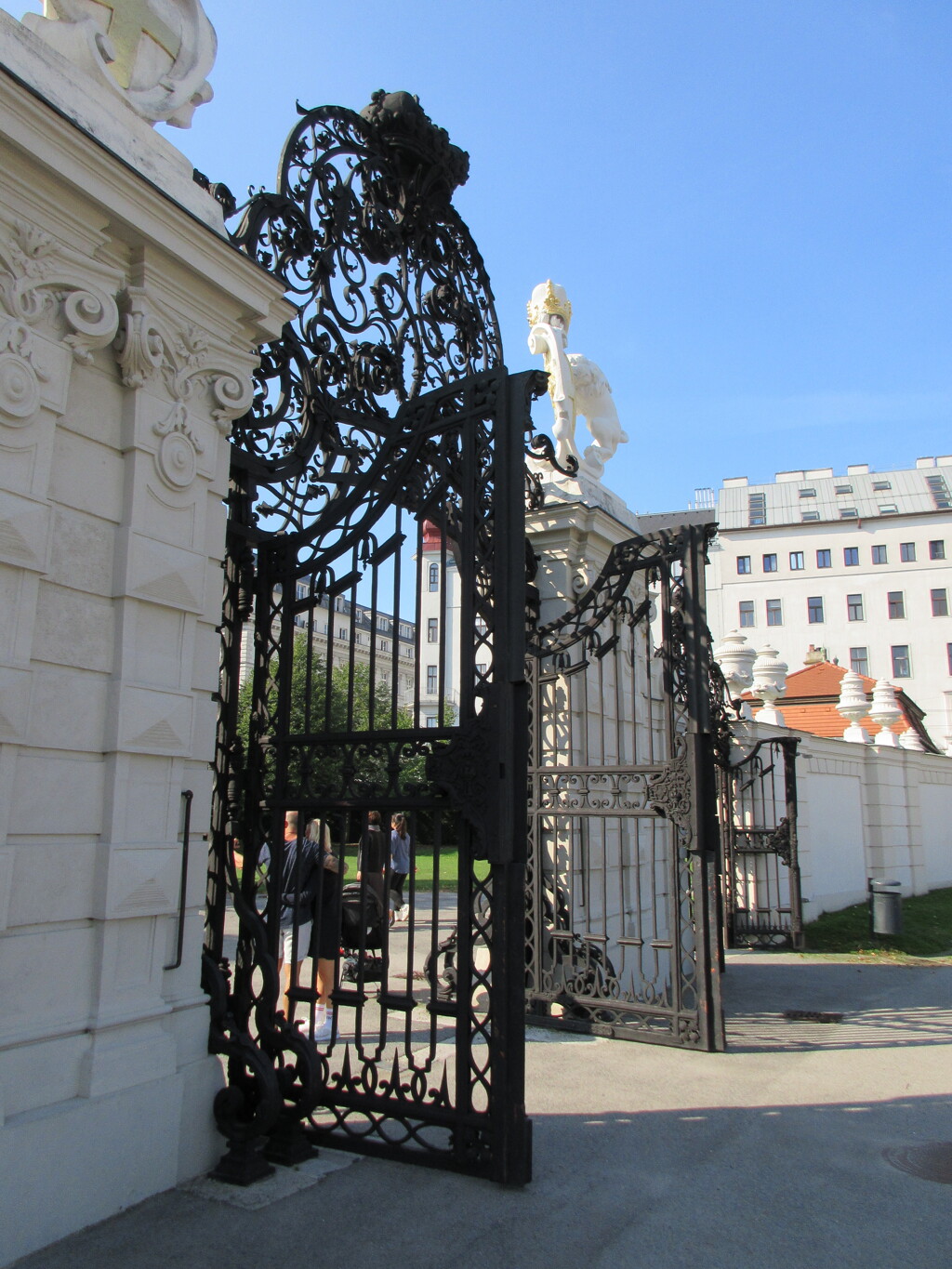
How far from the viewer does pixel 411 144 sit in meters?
6.01

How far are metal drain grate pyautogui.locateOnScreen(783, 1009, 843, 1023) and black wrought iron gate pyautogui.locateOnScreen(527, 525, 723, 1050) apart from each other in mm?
886

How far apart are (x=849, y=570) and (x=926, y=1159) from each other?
171ft

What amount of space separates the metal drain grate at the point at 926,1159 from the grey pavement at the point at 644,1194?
0.01 meters

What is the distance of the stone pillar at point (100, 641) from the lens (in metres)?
3.57

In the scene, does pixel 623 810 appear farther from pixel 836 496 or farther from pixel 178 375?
pixel 836 496

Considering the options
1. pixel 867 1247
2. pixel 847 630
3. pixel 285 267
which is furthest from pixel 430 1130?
pixel 847 630

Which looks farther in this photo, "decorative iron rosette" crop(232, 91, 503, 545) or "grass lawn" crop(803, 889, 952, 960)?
"grass lawn" crop(803, 889, 952, 960)

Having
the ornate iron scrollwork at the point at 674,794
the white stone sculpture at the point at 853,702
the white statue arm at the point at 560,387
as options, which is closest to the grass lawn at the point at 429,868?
the white statue arm at the point at 560,387

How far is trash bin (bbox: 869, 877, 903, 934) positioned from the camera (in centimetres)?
1236

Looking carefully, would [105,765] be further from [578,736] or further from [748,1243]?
[578,736]

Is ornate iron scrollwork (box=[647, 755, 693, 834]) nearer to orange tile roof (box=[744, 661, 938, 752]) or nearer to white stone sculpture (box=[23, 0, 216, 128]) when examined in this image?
white stone sculpture (box=[23, 0, 216, 128])

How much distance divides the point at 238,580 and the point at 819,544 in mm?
53420

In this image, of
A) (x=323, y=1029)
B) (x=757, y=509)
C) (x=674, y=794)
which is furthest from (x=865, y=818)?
(x=757, y=509)

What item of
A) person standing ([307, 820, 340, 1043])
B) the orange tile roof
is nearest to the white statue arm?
person standing ([307, 820, 340, 1043])
